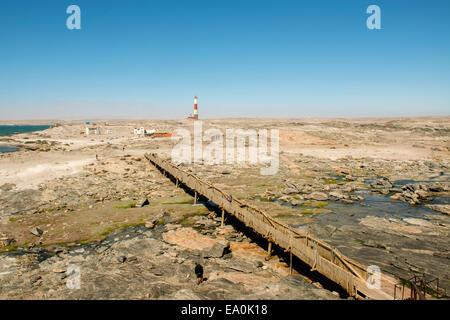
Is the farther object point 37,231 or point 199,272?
point 37,231

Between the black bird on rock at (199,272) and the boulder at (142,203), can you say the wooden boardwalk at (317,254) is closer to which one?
the black bird on rock at (199,272)

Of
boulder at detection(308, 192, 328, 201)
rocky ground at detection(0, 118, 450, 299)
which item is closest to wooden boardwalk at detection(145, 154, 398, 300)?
rocky ground at detection(0, 118, 450, 299)

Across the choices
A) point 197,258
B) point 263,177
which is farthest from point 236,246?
point 263,177

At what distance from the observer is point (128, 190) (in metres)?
25.9

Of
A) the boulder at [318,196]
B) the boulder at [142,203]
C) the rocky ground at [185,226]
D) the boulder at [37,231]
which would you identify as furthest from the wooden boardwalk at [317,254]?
the boulder at [37,231]

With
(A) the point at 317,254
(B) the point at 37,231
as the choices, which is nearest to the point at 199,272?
(A) the point at 317,254

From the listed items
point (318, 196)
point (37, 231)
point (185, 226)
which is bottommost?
point (185, 226)

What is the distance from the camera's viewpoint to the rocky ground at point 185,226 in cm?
1116

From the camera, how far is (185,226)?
18016 millimetres

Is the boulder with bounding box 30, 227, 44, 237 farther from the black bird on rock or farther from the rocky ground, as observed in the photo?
the black bird on rock

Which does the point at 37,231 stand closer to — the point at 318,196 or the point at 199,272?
the point at 199,272

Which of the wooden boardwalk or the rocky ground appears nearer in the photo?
the wooden boardwalk

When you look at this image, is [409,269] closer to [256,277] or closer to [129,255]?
[256,277]

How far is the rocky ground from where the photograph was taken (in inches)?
439
